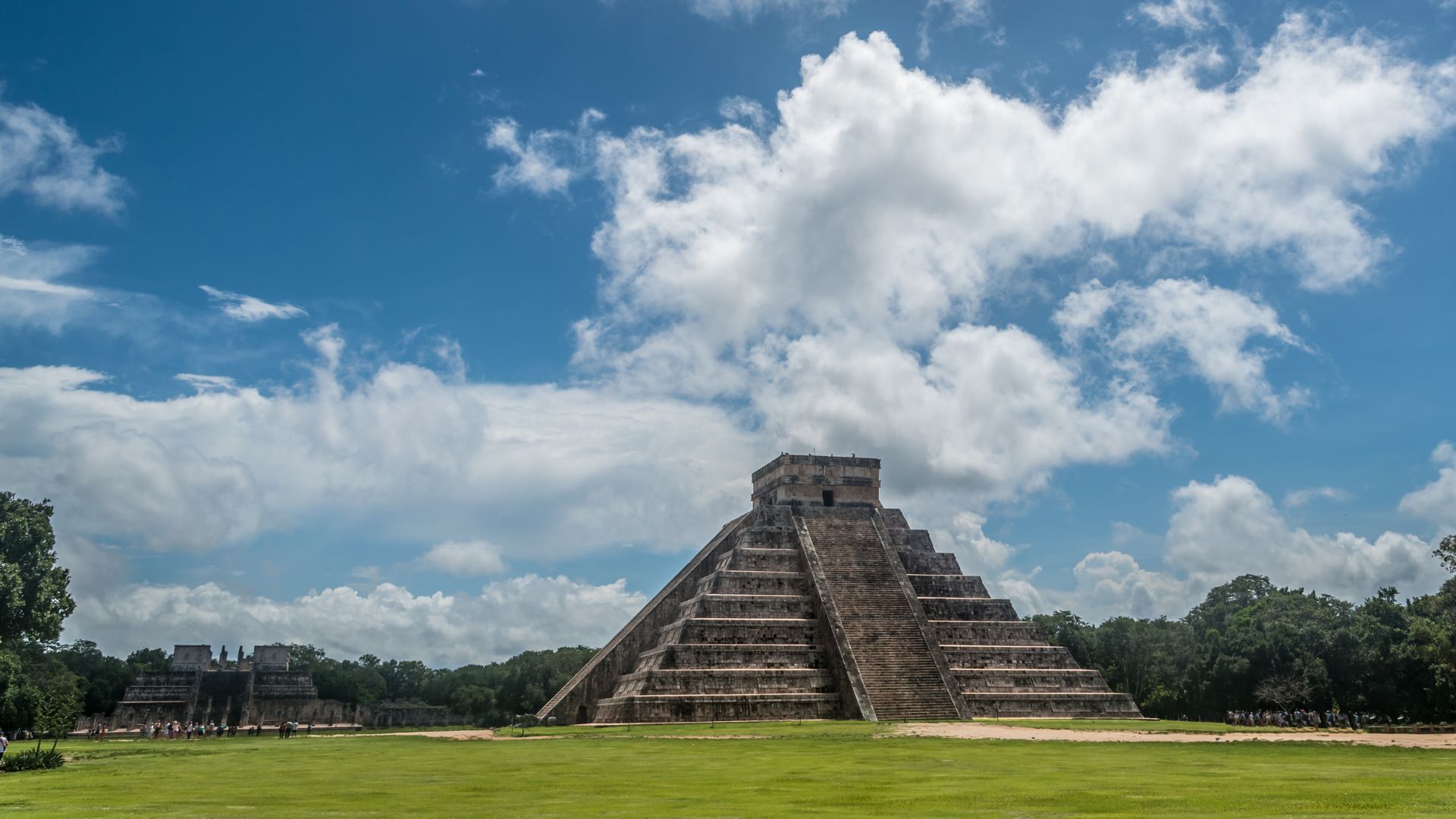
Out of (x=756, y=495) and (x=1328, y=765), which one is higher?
(x=756, y=495)

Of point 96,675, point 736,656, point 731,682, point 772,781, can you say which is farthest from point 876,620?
point 96,675

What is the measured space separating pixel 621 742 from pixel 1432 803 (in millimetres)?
17184

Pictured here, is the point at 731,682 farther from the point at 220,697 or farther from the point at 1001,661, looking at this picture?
the point at 220,697

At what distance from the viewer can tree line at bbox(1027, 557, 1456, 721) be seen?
38.8m

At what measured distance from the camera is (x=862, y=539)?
40.8 meters

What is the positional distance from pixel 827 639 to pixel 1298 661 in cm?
2127

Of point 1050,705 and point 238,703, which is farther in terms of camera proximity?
point 238,703

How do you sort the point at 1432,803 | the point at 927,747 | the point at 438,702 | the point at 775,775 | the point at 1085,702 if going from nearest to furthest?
the point at 1432,803 < the point at 775,775 < the point at 927,747 < the point at 1085,702 < the point at 438,702

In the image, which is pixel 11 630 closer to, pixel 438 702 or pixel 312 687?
pixel 312 687

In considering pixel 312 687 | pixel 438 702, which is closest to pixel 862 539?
pixel 312 687

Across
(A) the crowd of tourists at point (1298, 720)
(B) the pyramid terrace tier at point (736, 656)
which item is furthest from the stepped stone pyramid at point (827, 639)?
(A) the crowd of tourists at point (1298, 720)

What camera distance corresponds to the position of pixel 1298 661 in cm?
4178

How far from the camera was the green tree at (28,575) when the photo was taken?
110 ft

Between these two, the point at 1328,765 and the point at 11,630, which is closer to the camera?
the point at 1328,765
